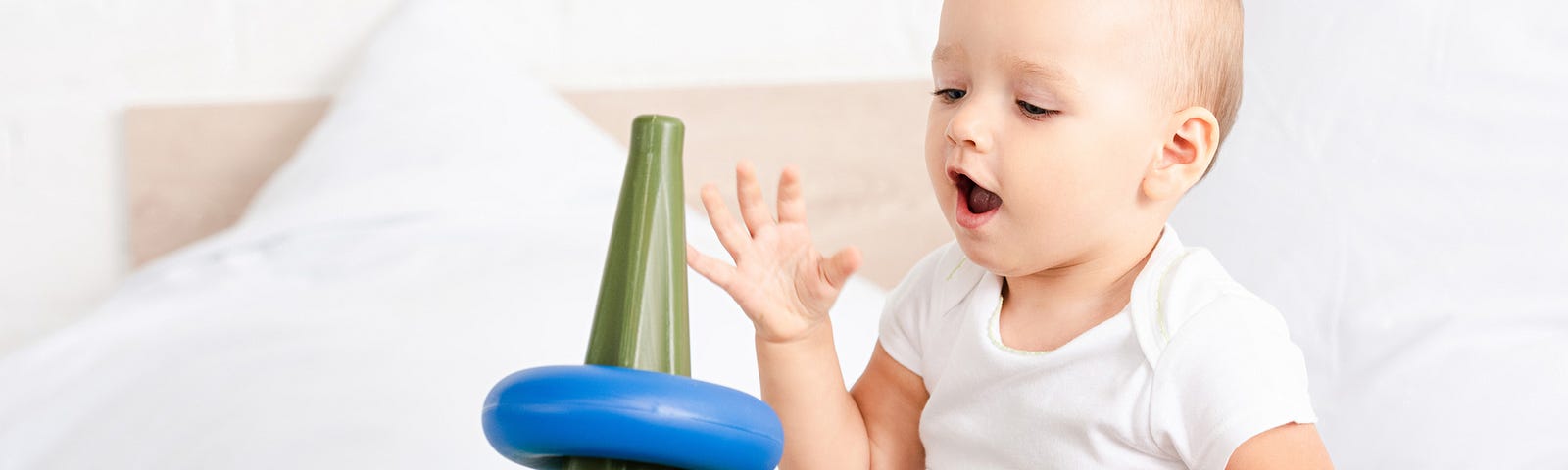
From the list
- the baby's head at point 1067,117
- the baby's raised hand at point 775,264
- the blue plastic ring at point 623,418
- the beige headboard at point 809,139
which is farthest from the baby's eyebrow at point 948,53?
the beige headboard at point 809,139

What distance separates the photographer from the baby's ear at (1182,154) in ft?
2.46

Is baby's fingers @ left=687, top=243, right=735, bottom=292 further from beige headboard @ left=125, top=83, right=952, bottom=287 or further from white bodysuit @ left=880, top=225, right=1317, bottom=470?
beige headboard @ left=125, top=83, right=952, bottom=287

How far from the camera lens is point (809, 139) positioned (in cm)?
173

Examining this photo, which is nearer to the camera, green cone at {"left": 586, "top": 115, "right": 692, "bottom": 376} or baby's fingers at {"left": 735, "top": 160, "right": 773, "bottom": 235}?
green cone at {"left": 586, "top": 115, "right": 692, "bottom": 376}

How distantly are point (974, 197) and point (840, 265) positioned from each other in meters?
0.08

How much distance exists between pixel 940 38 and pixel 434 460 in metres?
0.45

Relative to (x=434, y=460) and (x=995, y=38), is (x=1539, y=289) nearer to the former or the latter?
(x=995, y=38)

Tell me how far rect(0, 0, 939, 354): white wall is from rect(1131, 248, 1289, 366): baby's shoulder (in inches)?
39.2

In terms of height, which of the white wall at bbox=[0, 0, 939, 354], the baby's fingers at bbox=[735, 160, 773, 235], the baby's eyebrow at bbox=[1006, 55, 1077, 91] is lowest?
the baby's fingers at bbox=[735, 160, 773, 235]

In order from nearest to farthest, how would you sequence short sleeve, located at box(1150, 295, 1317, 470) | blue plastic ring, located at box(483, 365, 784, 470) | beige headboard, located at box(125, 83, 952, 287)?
blue plastic ring, located at box(483, 365, 784, 470) → short sleeve, located at box(1150, 295, 1317, 470) → beige headboard, located at box(125, 83, 952, 287)

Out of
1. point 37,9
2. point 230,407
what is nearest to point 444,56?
point 37,9

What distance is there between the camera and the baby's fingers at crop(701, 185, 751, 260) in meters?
0.74

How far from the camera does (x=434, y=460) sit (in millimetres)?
948

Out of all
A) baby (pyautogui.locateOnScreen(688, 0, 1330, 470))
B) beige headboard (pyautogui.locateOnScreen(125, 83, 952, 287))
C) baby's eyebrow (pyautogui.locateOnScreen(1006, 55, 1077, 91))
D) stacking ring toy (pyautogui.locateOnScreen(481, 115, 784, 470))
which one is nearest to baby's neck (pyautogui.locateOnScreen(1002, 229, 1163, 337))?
baby (pyautogui.locateOnScreen(688, 0, 1330, 470))
